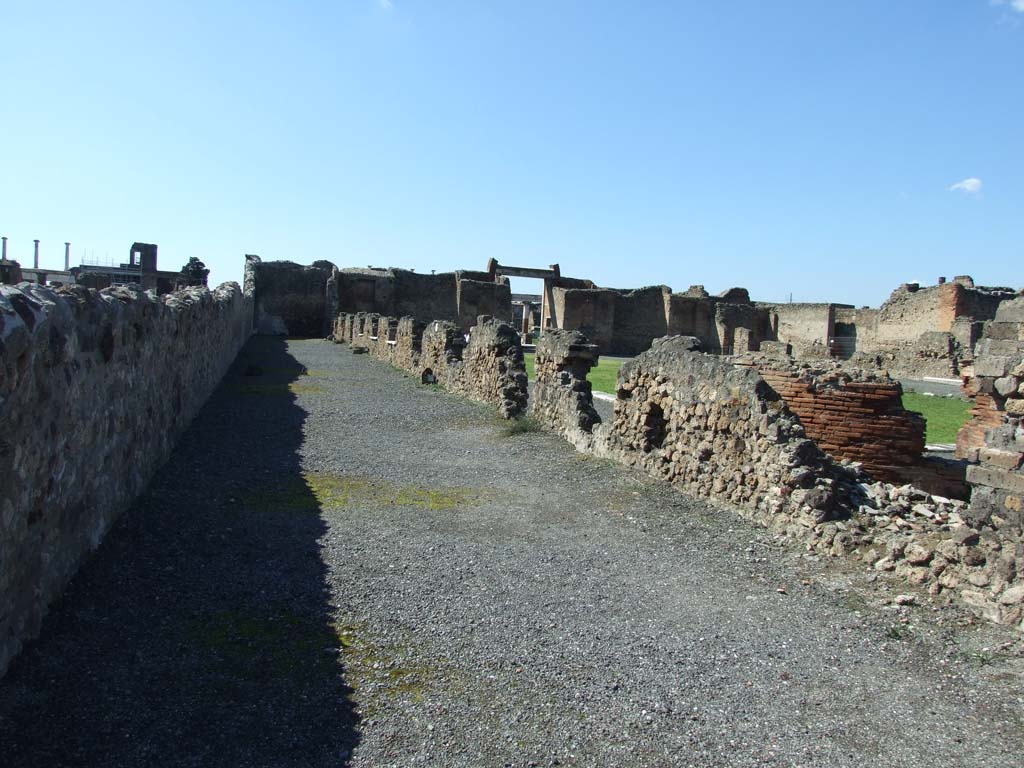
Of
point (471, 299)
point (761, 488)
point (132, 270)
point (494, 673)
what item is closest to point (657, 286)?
point (471, 299)

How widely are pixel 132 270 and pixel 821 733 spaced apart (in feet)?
110

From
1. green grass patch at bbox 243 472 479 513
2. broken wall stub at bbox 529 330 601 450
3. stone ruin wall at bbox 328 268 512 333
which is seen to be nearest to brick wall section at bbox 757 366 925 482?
broken wall stub at bbox 529 330 601 450

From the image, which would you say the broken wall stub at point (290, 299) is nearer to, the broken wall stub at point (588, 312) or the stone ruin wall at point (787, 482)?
the broken wall stub at point (588, 312)

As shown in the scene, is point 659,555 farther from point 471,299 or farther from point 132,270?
point 132,270

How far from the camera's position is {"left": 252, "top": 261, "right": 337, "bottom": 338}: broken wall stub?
32.7 meters

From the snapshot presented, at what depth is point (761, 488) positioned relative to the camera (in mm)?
5965

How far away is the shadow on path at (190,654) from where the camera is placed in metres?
2.73

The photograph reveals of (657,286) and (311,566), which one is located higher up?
(657,286)

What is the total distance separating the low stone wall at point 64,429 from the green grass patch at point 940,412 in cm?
867

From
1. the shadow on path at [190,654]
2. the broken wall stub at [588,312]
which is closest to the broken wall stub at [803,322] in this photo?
the broken wall stub at [588,312]

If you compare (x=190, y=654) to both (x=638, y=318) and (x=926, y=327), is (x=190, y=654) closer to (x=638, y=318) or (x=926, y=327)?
(x=926, y=327)

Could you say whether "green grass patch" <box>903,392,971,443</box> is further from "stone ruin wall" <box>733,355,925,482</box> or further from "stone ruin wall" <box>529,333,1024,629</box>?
"stone ruin wall" <box>529,333,1024,629</box>

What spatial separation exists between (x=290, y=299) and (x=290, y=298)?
4 cm

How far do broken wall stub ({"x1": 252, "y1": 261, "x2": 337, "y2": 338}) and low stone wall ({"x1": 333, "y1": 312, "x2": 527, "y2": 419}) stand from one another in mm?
10972
